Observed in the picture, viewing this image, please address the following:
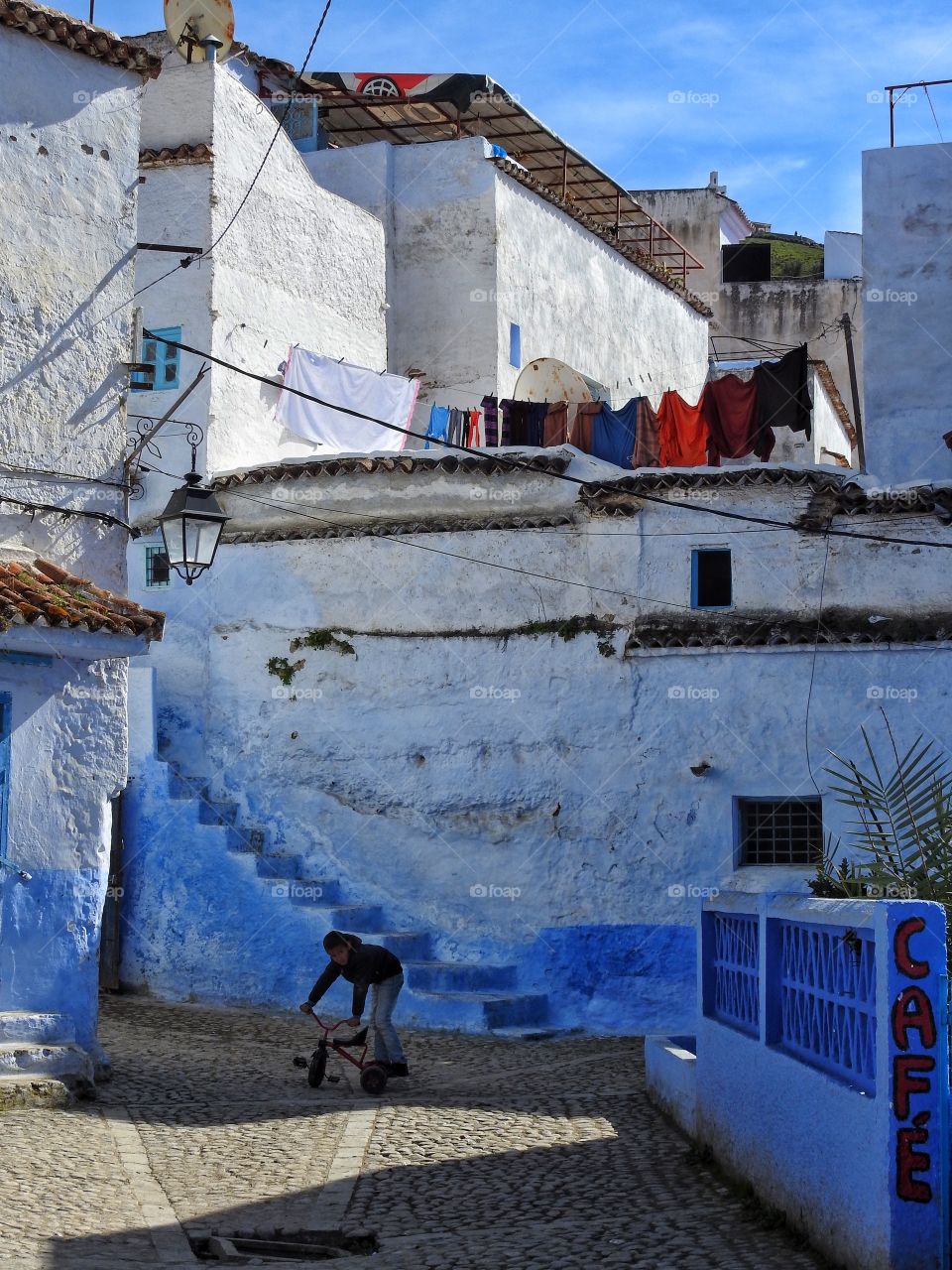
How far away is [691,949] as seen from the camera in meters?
15.8

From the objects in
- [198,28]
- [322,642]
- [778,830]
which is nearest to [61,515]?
[322,642]

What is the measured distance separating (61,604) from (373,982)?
3701 millimetres

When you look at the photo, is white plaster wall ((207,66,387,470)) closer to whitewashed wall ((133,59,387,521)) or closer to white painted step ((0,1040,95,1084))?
whitewashed wall ((133,59,387,521))

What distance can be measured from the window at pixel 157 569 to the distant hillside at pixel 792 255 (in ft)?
84.8

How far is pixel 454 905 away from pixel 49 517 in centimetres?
646

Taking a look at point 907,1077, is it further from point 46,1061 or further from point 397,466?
point 397,466

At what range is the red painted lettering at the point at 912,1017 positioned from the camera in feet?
20.1

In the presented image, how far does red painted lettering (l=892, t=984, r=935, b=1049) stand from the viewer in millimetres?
6137

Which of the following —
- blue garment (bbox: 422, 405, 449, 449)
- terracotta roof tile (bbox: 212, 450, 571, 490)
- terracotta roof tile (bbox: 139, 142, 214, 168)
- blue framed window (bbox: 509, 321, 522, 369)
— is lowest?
terracotta roof tile (bbox: 212, 450, 571, 490)

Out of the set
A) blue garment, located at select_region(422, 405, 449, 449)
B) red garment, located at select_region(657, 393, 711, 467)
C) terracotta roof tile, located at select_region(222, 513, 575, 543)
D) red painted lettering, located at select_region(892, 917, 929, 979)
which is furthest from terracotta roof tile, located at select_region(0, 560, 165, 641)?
red garment, located at select_region(657, 393, 711, 467)

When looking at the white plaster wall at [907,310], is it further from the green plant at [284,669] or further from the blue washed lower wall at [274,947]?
the green plant at [284,669]

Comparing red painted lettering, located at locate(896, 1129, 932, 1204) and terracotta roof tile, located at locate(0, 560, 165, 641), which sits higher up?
terracotta roof tile, located at locate(0, 560, 165, 641)

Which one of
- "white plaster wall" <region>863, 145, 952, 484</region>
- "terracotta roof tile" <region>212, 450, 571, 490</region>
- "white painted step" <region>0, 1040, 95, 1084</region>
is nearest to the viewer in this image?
"white painted step" <region>0, 1040, 95, 1084</region>

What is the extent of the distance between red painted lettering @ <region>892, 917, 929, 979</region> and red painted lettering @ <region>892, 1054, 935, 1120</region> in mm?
305
